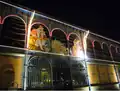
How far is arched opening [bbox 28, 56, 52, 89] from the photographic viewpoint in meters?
4.95

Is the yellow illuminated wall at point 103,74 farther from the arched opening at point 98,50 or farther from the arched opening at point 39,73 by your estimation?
the arched opening at point 39,73

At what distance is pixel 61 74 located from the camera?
19.2ft

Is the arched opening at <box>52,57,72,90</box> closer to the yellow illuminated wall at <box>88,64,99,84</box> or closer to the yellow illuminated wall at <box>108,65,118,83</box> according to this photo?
the yellow illuminated wall at <box>88,64,99,84</box>

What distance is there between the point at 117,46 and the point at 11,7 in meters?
9.43

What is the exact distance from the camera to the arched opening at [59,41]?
251 inches

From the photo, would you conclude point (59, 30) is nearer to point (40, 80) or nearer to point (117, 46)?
point (40, 80)

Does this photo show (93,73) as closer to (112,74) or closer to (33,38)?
(112,74)

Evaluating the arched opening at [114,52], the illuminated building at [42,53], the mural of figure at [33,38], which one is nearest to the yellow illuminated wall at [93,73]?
the illuminated building at [42,53]

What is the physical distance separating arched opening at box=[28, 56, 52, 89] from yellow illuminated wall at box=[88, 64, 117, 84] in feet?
10.2

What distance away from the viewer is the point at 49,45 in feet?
19.4

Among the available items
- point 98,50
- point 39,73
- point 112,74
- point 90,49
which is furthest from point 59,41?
point 112,74

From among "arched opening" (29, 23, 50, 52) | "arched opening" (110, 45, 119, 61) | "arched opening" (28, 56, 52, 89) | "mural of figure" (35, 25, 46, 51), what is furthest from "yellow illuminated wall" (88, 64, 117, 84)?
"mural of figure" (35, 25, 46, 51)

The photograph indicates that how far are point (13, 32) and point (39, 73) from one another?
7.73ft

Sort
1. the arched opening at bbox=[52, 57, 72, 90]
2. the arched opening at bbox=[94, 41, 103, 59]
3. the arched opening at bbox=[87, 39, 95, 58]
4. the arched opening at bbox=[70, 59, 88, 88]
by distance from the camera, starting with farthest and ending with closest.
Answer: the arched opening at bbox=[94, 41, 103, 59], the arched opening at bbox=[87, 39, 95, 58], the arched opening at bbox=[70, 59, 88, 88], the arched opening at bbox=[52, 57, 72, 90]
